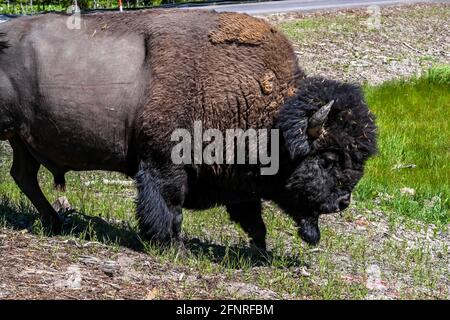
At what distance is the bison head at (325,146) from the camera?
767cm

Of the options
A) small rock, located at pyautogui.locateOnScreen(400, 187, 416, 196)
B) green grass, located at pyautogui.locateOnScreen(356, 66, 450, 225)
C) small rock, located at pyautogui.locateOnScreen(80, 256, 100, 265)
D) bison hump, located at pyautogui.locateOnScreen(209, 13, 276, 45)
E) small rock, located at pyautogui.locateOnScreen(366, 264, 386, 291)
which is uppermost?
bison hump, located at pyautogui.locateOnScreen(209, 13, 276, 45)

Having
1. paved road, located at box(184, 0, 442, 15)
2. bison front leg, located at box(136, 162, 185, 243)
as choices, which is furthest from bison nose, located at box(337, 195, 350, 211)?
paved road, located at box(184, 0, 442, 15)

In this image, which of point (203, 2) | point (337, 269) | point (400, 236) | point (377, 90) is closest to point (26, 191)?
point (337, 269)

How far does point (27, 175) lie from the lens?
839cm

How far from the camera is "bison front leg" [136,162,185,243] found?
762 cm

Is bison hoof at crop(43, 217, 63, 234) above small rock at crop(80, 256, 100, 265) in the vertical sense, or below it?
below

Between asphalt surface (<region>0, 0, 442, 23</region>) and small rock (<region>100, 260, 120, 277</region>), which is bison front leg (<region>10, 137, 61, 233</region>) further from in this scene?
asphalt surface (<region>0, 0, 442, 23</region>)

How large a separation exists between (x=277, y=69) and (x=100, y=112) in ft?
5.09

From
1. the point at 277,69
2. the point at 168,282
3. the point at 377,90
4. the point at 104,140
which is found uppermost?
the point at 277,69

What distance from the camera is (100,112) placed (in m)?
7.82

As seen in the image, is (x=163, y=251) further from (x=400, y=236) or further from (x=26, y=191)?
(x=400, y=236)

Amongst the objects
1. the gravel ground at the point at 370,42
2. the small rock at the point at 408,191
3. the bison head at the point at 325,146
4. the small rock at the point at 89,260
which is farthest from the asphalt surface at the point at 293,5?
the small rock at the point at 89,260

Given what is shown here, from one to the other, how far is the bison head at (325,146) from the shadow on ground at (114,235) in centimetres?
68

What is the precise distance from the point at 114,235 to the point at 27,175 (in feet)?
3.40
